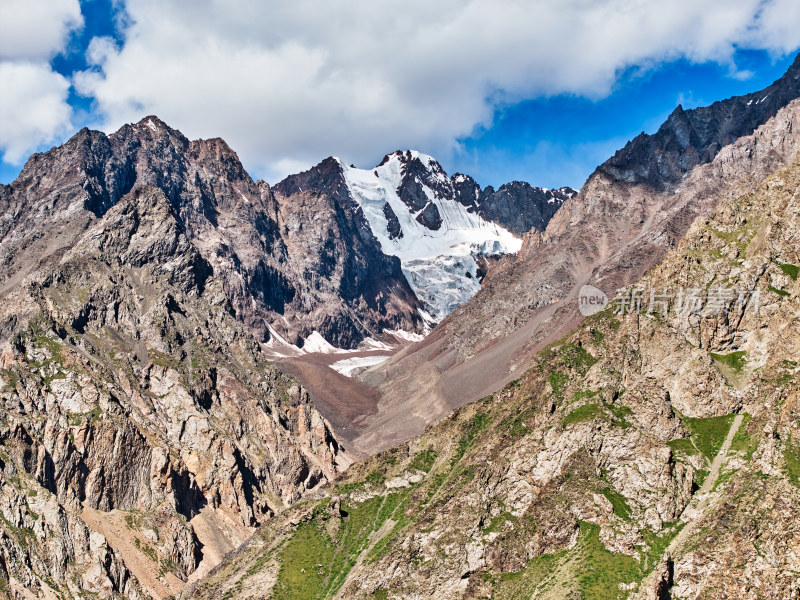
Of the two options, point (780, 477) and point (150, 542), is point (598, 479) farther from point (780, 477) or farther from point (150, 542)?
point (150, 542)

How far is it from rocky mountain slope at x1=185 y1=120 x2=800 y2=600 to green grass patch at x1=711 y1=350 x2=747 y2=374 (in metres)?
0.30

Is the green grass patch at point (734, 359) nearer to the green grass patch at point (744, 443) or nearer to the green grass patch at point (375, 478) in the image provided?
the green grass patch at point (744, 443)

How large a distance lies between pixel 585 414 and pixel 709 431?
1649cm

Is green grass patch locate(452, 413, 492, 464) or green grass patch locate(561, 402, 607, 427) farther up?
green grass patch locate(452, 413, 492, 464)

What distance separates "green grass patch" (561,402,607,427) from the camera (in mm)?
106125

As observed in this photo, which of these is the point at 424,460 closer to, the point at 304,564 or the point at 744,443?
the point at 304,564

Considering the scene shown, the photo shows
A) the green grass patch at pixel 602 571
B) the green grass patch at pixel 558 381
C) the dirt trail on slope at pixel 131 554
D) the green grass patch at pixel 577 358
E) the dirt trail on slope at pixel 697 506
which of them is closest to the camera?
the dirt trail on slope at pixel 697 506

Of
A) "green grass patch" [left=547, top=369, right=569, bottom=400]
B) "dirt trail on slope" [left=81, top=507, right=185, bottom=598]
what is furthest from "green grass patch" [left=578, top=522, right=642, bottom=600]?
"dirt trail on slope" [left=81, top=507, right=185, bottom=598]

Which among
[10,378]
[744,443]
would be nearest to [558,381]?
[744,443]

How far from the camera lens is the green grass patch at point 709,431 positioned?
9959 cm

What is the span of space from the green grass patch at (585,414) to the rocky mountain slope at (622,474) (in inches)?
13.2

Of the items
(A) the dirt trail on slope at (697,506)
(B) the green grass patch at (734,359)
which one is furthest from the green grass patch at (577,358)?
(A) the dirt trail on slope at (697,506)

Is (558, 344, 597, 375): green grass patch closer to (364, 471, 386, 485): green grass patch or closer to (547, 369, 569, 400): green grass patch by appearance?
(547, 369, 569, 400): green grass patch

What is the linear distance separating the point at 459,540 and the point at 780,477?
40.5m
